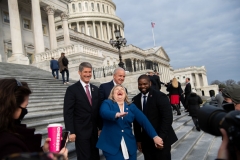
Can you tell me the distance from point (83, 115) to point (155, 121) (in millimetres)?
1180

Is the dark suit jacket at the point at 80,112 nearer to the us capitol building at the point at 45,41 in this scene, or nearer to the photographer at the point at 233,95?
the photographer at the point at 233,95

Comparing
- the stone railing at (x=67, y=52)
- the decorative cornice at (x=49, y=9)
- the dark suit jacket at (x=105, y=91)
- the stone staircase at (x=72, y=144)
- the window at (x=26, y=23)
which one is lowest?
the stone staircase at (x=72, y=144)

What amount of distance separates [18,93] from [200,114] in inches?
53.1

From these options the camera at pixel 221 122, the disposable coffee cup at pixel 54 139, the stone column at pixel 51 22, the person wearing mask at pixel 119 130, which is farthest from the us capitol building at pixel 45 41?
the camera at pixel 221 122

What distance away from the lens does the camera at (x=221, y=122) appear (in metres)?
1.13

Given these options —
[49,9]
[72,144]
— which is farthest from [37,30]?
[72,144]

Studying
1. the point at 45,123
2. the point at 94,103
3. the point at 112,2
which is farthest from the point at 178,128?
the point at 112,2

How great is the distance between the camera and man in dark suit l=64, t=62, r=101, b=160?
370cm

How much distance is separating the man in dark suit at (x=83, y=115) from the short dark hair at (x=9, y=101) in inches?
73.0

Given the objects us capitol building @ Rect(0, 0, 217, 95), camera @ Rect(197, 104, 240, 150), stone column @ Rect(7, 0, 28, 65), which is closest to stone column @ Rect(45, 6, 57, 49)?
us capitol building @ Rect(0, 0, 217, 95)

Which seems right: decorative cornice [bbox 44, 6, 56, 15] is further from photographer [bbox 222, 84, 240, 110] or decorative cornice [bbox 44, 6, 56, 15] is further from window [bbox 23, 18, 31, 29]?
photographer [bbox 222, 84, 240, 110]

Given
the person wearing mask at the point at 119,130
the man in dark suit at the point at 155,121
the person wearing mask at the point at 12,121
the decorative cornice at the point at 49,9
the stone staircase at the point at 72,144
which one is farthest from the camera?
the decorative cornice at the point at 49,9

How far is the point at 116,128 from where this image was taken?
3402 mm

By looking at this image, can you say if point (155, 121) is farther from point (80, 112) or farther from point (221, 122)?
point (221, 122)
